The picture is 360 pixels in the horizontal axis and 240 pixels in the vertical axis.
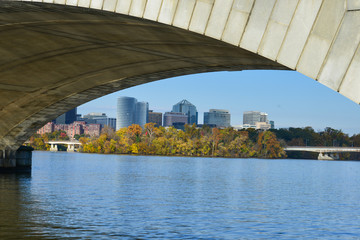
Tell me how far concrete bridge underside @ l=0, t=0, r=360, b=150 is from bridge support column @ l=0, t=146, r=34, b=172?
5.96 ft

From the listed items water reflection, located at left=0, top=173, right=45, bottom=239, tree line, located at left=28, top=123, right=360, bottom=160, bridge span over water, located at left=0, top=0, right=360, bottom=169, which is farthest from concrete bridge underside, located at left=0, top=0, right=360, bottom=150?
tree line, located at left=28, top=123, right=360, bottom=160

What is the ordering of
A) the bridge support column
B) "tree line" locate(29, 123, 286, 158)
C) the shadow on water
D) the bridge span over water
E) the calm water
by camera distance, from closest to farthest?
the bridge span over water
the shadow on water
the calm water
the bridge support column
"tree line" locate(29, 123, 286, 158)

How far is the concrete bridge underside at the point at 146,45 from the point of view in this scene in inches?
369

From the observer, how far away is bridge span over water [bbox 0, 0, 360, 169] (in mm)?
9380

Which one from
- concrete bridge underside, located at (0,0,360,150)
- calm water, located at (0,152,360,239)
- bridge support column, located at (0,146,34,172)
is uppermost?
concrete bridge underside, located at (0,0,360,150)

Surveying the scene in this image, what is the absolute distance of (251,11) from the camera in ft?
34.4

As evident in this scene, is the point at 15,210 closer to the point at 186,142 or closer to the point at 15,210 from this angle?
the point at 15,210

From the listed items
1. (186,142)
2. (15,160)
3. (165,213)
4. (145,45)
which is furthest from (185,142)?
(145,45)

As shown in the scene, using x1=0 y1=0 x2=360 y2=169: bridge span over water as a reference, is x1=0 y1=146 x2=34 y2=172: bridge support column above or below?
below

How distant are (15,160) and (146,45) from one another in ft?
112

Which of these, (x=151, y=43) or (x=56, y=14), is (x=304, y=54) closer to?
(x=56, y=14)

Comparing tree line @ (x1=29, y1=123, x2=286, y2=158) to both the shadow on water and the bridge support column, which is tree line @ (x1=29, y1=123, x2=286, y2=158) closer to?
the bridge support column

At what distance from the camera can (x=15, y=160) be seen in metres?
54.4

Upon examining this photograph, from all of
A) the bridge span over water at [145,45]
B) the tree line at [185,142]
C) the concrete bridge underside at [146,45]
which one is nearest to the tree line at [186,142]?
the tree line at [185,142]
